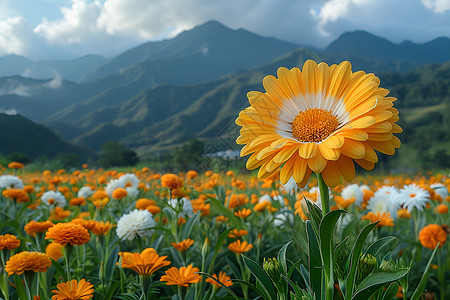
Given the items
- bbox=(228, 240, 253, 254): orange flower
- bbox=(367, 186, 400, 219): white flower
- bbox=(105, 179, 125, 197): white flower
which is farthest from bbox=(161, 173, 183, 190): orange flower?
bbox=(367, 186, 400, 219): white flower

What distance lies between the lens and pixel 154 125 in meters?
123

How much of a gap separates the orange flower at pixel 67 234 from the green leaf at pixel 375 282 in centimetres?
97

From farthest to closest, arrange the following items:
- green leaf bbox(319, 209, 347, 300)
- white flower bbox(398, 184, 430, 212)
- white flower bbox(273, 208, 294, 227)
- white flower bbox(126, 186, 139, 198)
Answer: white flower bbox(126, 186, 139, 198) → white flower bbox(398, 184, 430, 212) → white flower bbox(273, 208, 294, 227) → green leaf bbox(319, 209, 347, 300)

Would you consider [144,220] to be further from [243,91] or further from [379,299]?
[379,299]

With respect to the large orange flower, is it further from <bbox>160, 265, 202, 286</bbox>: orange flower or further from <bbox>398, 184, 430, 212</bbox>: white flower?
<bbox>398, 184, 430, 212</bbox>: white flower

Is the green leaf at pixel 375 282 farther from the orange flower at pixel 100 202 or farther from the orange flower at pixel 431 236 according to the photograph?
the orange flower at pixel 100 202

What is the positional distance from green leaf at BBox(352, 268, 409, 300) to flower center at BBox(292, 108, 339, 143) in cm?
36

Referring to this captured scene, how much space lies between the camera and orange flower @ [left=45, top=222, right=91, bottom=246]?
1.17 meters

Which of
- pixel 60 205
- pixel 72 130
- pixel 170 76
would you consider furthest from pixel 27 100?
pixel 60 205

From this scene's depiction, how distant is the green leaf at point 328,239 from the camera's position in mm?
662

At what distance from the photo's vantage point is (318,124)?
0.89 meters

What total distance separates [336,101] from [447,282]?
2092mm

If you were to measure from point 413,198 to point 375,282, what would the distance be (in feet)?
6.68

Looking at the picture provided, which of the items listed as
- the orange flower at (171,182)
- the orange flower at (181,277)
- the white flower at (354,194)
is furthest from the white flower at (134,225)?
the white flower at (354,194)
